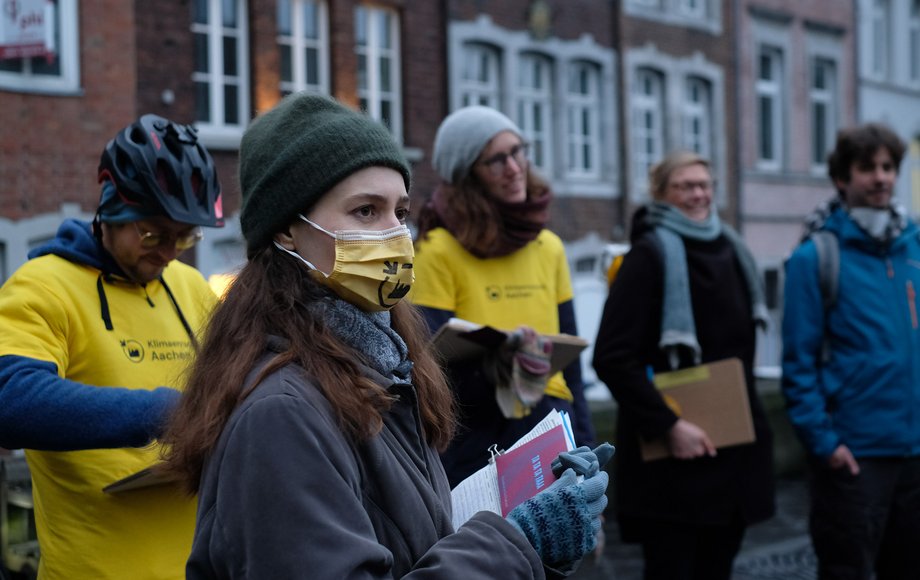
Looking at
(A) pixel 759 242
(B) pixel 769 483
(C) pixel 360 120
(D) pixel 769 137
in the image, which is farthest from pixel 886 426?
(D) pixel 769 137

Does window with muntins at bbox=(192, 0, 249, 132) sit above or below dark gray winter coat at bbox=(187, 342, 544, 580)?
above

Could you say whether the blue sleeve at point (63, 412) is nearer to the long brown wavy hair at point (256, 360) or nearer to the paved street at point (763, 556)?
the long brown wavy hair at point (256, 360)

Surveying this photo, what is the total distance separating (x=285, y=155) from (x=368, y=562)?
0.77 meters

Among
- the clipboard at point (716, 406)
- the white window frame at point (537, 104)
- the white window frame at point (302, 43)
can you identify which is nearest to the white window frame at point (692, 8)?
the white window frame at point (537, 104)

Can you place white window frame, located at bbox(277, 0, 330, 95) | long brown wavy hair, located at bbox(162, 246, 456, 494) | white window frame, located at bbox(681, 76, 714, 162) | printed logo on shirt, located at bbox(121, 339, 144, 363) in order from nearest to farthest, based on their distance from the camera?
long brown wavy hair, located at bbox(162, 246, 456, 494) → printed logo on shirt, located at bbox(121, 339, 144, 363) → white window frame, located at bbox(277, 0, 330, 95) → white window frame, located at bbox(681, 76, 714, 162)

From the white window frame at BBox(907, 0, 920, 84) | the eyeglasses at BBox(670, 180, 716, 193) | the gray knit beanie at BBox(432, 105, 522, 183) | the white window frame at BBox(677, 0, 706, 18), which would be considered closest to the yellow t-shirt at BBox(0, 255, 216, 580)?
the gray knit beanie at BBox(432, 105, 522, 183)

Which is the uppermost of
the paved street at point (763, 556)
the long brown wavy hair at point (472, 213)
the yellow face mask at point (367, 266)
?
the long brown wavy hair at point (472, 213)

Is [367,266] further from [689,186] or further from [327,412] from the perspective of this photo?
[689,186]

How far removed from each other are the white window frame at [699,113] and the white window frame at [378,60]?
25.3 ft

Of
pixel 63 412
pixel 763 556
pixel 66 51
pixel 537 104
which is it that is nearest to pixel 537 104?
pixel 537 104

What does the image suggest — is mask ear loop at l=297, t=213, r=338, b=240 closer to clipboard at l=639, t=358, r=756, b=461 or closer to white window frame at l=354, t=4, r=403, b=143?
clipboard at l=639, t=358, r=756, b=461

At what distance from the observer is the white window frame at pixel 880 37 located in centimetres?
2762

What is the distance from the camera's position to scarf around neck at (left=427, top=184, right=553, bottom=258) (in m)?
4.43

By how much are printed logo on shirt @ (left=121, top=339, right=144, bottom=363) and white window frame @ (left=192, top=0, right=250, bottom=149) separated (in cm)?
1066
